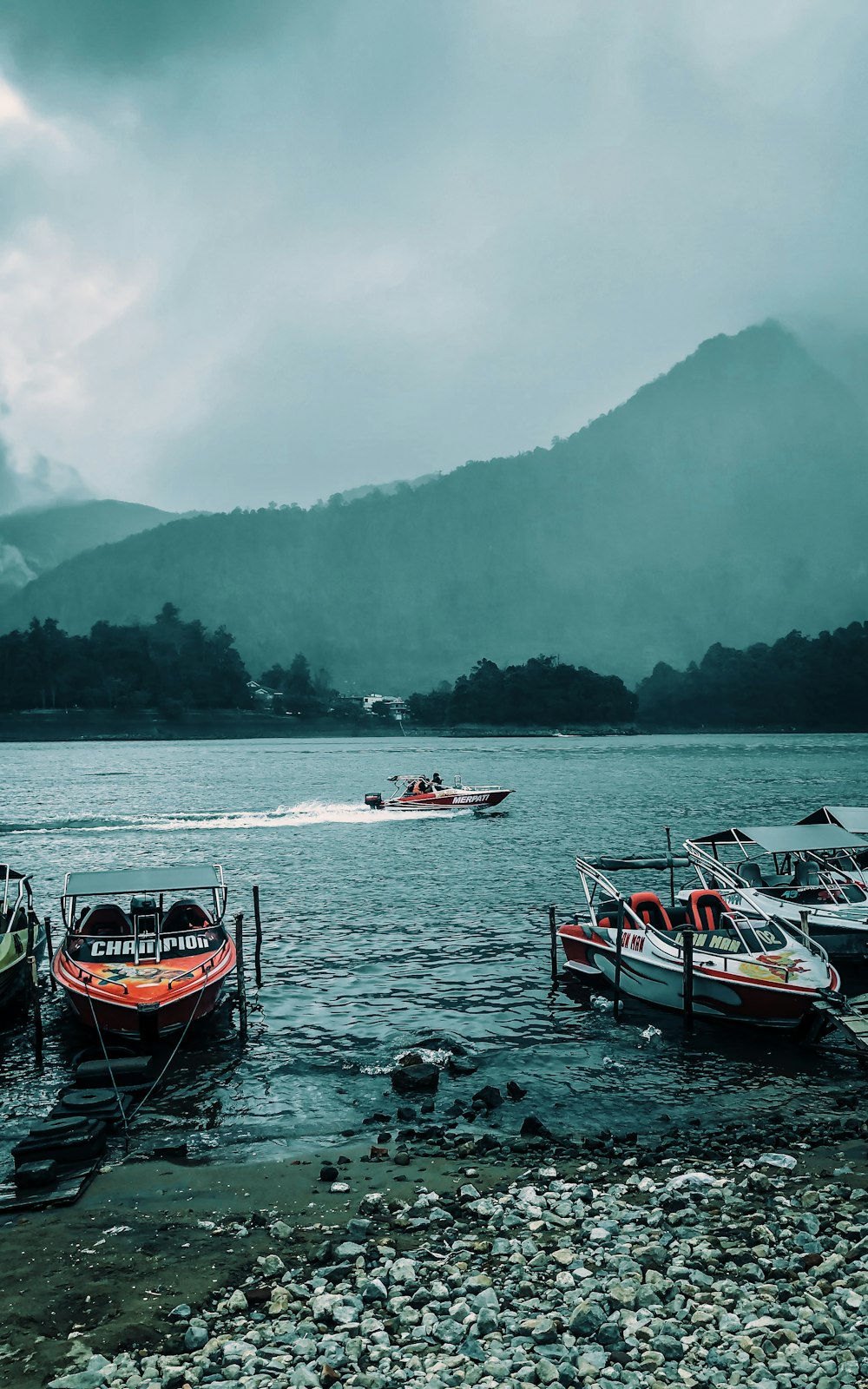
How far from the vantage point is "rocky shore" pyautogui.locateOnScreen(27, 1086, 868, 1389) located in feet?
34.4

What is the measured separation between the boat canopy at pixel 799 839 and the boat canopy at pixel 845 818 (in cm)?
193

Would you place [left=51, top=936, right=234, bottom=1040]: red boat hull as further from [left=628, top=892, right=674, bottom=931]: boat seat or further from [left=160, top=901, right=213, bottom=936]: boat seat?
[left=628, top=892, right=674, bottom=931]: boat seat

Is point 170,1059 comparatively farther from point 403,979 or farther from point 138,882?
point 403,979

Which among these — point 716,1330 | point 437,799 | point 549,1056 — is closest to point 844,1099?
point 549,1056

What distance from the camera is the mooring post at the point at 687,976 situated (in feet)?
82.2

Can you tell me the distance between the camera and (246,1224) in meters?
14.4

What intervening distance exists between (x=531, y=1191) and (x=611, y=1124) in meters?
4.27

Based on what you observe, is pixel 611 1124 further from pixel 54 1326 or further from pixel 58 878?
pixel 58 878

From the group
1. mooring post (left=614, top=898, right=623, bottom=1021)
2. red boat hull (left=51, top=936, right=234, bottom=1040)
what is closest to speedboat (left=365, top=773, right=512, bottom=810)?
mooring post (left=614, top=898, right=623, bottom=1021)

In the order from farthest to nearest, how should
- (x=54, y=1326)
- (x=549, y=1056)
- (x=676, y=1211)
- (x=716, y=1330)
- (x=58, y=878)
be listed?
1. (x=58, y=878)
2. (x=549, y=1056)
3. (x=676, y=1211)
4. (x=54, y=1326)
5. (x=716, y=1330)

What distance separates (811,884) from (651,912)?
856 cm

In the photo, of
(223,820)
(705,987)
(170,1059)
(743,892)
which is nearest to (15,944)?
(170,1059)

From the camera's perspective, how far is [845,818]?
3603cm

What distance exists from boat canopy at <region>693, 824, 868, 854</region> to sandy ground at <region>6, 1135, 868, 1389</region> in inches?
618
